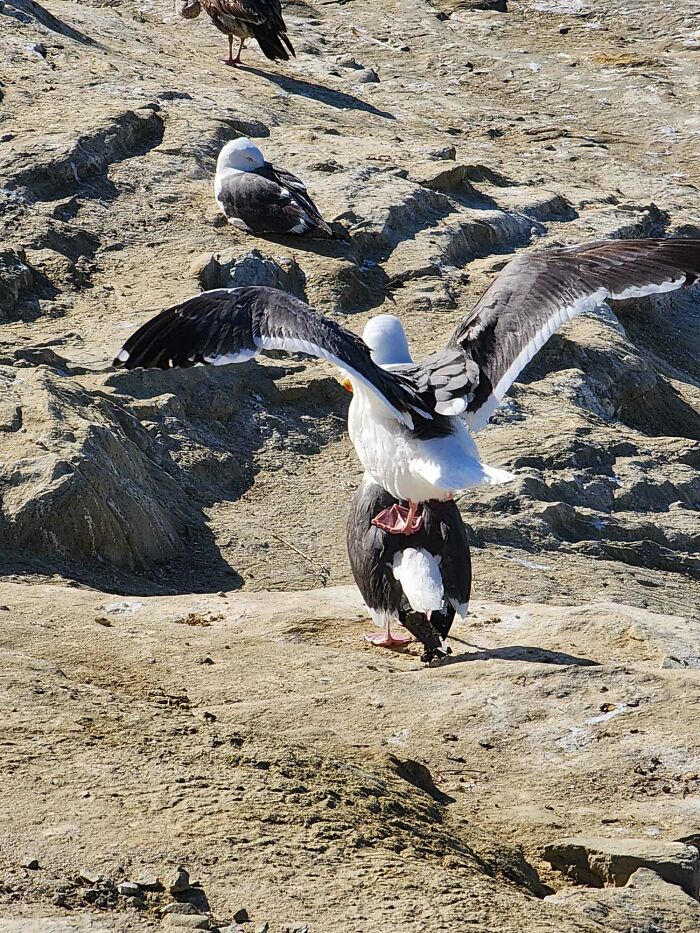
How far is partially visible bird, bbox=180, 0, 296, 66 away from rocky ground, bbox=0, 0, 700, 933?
0.33 meters

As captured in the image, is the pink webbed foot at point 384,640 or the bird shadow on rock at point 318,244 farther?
the bird shadow on rock at point 318,244

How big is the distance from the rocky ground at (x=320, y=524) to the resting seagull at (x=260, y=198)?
208mm

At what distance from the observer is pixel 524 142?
52.2 feet

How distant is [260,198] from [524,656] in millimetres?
6395

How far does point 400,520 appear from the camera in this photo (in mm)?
5922

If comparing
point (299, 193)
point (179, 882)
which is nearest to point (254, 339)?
point (179, 882)

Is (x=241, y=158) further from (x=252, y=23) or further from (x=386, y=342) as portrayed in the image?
(x=386, y=342)

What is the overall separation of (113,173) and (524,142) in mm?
6301

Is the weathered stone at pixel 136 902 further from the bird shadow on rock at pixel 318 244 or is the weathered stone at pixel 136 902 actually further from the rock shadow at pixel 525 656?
the bird shadow on rock at pixel 318 244

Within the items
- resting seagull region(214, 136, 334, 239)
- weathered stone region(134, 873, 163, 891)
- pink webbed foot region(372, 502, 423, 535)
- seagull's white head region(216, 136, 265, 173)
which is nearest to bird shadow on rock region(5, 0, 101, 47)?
seagull's white head region(216, 136, 265, 173)

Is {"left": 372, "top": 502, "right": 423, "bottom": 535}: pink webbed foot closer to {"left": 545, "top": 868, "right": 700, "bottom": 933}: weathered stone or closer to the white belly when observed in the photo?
the white belly

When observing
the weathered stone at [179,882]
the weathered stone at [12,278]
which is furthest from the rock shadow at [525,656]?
the weathered stone at [12,278]

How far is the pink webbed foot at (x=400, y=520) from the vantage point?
588 cm

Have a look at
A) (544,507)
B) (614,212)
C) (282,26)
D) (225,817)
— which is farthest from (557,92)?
(225,817)
